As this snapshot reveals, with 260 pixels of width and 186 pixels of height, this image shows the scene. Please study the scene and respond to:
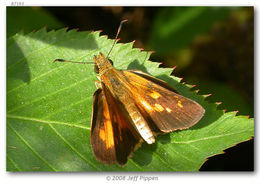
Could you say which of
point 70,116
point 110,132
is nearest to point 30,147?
point 70,116

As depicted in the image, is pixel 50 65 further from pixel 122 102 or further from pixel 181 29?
pixel 181 29

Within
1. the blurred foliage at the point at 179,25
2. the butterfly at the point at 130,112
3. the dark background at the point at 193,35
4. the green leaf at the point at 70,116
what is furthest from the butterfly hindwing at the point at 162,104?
the blurred foliage at the point at 179,25

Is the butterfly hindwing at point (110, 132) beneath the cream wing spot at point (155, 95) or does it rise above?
beneath

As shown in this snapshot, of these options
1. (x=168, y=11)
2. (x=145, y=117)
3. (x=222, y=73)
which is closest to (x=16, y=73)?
(x=145, y=117)
